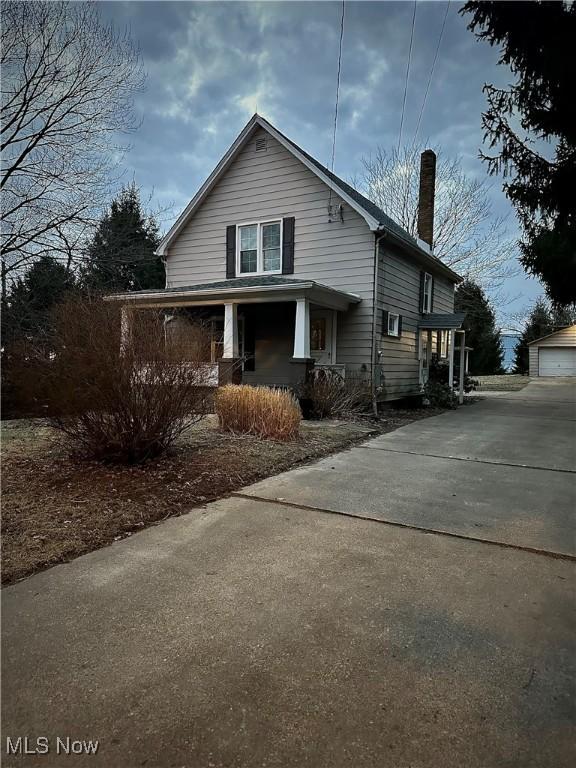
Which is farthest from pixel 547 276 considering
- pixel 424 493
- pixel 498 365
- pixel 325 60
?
pixel 498 365

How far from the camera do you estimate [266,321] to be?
1285 cm

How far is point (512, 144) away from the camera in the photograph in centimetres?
804

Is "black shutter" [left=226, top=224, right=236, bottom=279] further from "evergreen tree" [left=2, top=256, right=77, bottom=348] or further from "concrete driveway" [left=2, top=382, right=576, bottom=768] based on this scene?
"concrete driveway" [left=2, top=382, right=576, bottom=768]

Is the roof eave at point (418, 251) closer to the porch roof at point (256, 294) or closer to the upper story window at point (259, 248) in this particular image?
the porch roof at point (256, 294)

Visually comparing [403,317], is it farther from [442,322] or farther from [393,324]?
[442,322]

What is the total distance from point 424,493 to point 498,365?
37.5 meters

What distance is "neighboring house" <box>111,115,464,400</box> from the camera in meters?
11.1

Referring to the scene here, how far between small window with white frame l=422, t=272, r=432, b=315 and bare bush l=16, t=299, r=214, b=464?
1138 centimetres

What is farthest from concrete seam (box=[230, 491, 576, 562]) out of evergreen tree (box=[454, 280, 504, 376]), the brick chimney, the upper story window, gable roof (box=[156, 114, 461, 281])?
evergreen tree (box=[454, 280, 504, 376])

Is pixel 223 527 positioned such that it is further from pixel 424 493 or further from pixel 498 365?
pixel 498 365

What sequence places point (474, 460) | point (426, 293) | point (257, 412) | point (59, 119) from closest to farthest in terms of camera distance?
point (474, 460) < point (257, 412) < point (59, 119) < point (426, 293)

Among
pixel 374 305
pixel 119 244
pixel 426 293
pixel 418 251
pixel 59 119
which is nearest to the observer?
pixel 59 119

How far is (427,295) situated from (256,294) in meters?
7.18

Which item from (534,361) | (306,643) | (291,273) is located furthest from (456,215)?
(306,643)
